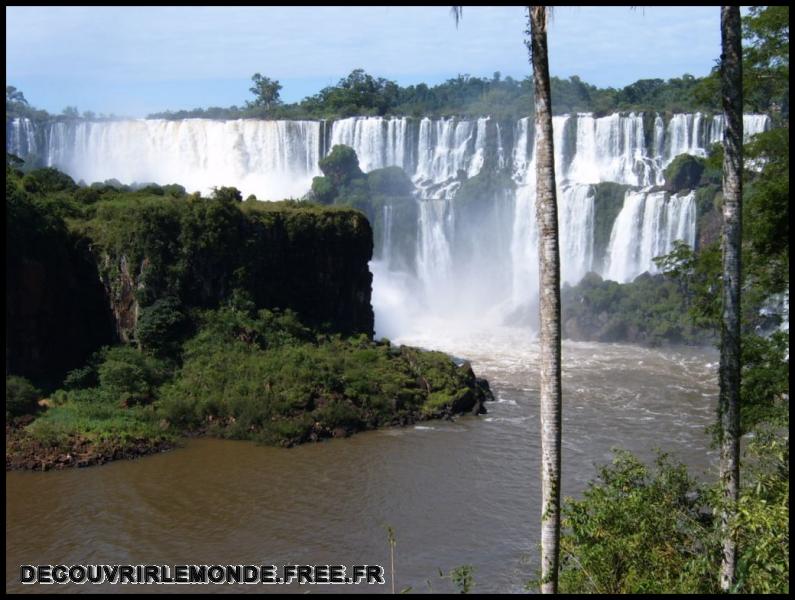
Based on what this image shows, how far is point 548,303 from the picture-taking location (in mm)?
7605

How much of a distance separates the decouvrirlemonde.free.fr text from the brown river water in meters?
0.22

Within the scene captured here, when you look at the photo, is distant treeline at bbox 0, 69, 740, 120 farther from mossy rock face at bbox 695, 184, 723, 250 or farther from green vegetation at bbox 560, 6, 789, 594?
green vegetation at bbox 560, 6, 789, 594

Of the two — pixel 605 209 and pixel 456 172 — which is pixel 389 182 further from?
pixel 605 209

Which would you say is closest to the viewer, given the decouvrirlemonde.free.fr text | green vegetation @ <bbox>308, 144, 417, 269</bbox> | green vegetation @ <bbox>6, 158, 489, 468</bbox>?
the decouvrirlemonde.free.fr text

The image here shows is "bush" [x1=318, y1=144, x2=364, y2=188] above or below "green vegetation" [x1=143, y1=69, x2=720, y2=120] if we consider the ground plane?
below

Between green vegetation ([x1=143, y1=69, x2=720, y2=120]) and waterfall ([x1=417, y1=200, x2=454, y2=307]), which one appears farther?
green vegetation ([x1=143, y1=69, x2=720, y2=120])

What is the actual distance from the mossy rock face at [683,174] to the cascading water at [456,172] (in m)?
0.98

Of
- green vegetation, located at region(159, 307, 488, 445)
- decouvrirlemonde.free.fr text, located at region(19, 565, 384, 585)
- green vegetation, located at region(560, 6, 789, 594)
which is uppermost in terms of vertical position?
green vegetation, located at region(560, 6, 789, 594)

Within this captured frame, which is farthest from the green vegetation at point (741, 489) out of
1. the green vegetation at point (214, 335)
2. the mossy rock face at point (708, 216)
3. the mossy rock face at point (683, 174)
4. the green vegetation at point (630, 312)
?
the mossy rock face at point (683, 174)

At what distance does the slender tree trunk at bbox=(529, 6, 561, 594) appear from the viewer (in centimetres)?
757

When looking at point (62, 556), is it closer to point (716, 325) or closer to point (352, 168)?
point (716, 325)

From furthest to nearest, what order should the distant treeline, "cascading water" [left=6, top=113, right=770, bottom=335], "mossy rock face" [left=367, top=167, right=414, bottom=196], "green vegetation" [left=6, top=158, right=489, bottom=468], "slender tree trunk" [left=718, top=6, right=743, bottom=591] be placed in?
the distant treeline < "mossy rock face" [left=367, top=167, right=414, bottom=196] < "cascading water" [left=6, top=113, right=770, bottom=335] < "green vegetation" [left=6, top=158, right=489, bottom=468] < "slender tree trunk" [left=718, top=6, right=743, bottom=591]

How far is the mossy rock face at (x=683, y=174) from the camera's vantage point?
40.9m

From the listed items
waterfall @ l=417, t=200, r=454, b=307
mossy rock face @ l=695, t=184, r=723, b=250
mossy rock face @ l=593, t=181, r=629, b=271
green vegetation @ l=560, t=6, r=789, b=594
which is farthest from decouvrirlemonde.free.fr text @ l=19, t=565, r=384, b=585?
waterfall @ l=417, t=200, r=454, b=307
